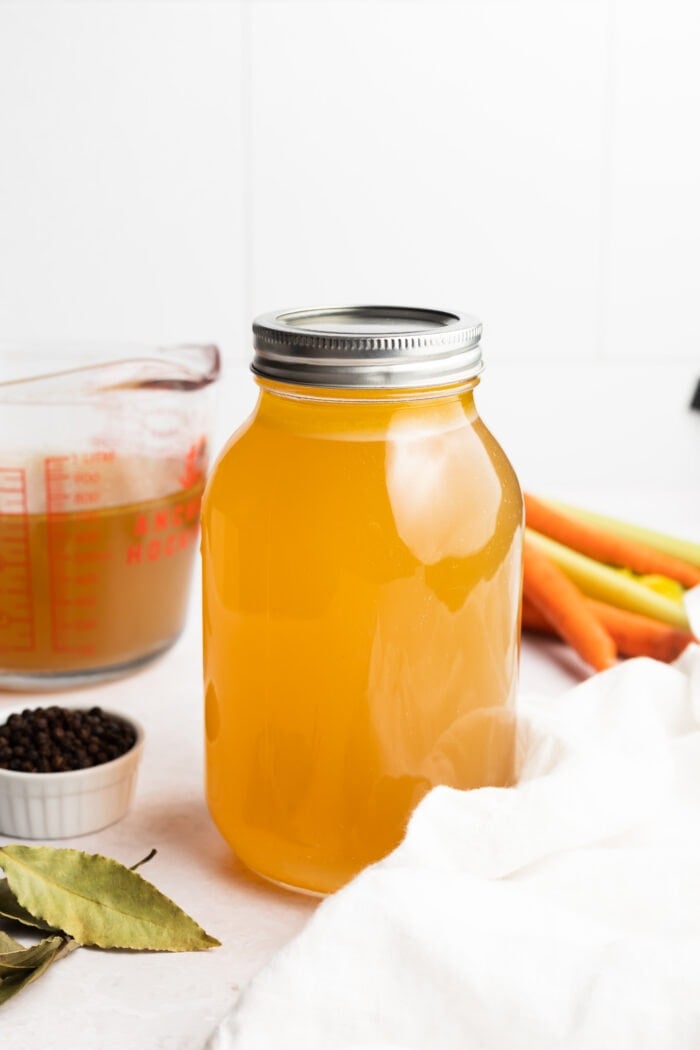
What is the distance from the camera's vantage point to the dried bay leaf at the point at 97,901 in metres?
0.65

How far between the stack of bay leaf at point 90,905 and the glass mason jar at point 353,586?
69mm

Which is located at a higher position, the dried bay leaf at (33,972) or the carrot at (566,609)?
the carrot at (566,609)

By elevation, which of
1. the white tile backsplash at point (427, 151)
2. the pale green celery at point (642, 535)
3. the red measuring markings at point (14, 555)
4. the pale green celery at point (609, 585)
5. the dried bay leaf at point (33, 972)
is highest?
the white tile backsplash at point (427, 151)

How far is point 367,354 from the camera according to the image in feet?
2.05

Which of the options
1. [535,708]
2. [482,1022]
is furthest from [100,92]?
[482,1022]

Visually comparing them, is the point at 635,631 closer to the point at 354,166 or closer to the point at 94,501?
the point at 94,501

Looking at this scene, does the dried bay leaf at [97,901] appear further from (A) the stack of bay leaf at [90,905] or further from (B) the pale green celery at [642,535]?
(B) the pale green celery at [642,535]

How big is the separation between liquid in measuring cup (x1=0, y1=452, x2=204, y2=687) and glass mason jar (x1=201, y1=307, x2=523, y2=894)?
25cm

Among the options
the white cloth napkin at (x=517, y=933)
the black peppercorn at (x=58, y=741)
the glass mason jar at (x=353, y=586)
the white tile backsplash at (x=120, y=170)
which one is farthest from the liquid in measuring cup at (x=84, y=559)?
the white tile backsplash at (x=120, y=170)

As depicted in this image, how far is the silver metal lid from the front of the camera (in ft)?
2.05

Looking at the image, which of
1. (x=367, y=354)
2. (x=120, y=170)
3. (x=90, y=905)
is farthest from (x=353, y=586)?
(x=120, y=170)

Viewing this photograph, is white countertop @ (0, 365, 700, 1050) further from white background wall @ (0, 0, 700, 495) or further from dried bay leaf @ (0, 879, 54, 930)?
white background wall @ (0, 0, 700, 495)

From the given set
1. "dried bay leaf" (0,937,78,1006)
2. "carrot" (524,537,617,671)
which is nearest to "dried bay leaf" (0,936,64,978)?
"dried bay leaf" (0,937,78,1006)

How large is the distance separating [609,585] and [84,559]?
48 cm
